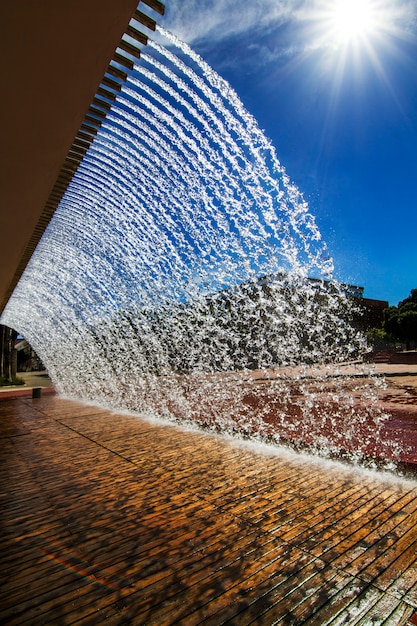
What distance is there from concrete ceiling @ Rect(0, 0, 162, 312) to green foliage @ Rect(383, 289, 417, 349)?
3618cm

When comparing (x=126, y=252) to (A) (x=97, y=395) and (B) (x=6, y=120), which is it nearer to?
(A) (x=97, y=395)

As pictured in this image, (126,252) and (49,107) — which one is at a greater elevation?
(126,252)

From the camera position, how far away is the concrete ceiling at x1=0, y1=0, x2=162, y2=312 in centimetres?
154

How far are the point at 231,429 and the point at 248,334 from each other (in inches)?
393

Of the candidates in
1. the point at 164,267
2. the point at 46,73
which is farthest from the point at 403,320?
the point at 46,73

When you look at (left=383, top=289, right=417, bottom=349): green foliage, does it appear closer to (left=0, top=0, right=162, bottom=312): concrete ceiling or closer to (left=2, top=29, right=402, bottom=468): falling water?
(left=2, top=29, right=402, bottom=468): falling water

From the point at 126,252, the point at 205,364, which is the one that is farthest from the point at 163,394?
the point at 205,364

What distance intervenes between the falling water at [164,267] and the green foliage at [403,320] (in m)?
25.0

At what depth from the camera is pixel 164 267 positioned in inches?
344

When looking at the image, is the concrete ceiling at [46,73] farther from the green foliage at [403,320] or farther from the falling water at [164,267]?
the green foliage at [403,320]

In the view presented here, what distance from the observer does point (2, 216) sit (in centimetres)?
325

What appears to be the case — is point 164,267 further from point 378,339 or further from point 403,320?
point 378,339

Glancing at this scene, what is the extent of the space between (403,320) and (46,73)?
3693 cm

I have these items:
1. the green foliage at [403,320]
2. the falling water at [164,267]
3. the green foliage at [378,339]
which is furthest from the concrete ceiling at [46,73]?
the green foliage at [378,339]
